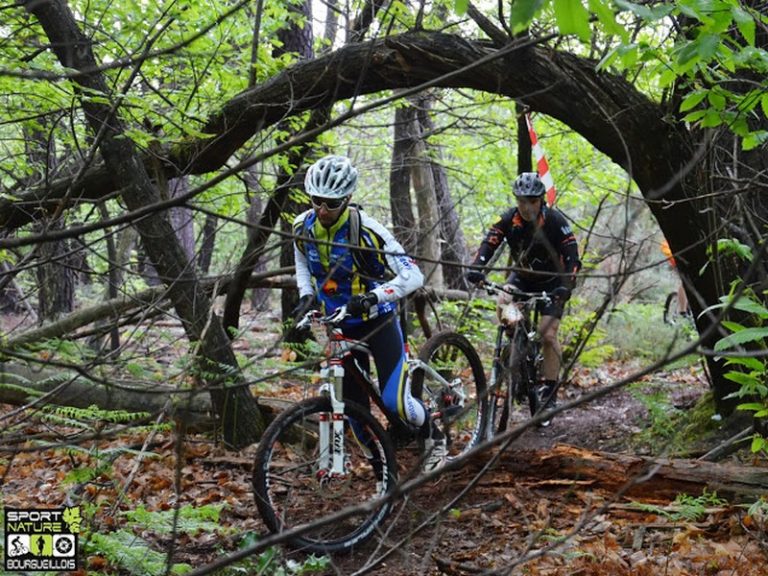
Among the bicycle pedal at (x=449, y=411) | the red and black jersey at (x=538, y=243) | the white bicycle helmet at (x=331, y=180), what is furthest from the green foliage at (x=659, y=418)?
the white bicycle helmet at (x=331, y=180)

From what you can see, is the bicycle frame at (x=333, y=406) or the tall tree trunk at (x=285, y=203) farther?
the tall tree trunk at (x=285, y=203)

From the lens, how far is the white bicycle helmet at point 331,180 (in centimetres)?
486

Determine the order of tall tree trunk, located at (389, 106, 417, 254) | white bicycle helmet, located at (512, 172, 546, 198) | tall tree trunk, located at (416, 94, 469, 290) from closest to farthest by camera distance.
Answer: white bicycle helmet, located at (512, 172, 546, 198)
tall tree trunk, located at (389, 106, 417, 254)
tall tree trunk, located at (416, 94, 469, 290)

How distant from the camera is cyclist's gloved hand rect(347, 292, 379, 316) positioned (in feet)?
15.4

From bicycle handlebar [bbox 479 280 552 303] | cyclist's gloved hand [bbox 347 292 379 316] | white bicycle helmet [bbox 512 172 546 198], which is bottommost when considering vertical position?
cyclist's gloved hand [bbox 347 292 379 316]

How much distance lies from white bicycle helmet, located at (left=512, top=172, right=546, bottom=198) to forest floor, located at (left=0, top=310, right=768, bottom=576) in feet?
6.95

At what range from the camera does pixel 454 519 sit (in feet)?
16.9

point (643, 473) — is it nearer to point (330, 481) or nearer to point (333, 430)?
point (333, 430)

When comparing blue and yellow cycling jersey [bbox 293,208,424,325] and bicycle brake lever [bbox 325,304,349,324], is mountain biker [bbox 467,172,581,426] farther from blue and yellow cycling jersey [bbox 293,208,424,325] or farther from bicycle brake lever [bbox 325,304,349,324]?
bicycle brake lever [bbox 325,304,349,324]

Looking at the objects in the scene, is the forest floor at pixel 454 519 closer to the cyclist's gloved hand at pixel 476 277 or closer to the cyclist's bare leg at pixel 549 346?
the cyclist's bare leg at pixel 549 346

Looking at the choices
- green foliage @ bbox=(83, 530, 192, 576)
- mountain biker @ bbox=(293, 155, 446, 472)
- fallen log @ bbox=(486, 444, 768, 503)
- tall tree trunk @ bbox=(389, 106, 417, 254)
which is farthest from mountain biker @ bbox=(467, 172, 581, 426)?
tall tree trunk @ bbox=(389, 106, 417, 254)

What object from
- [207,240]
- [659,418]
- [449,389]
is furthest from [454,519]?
[207,240]

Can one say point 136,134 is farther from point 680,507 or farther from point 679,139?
point 680,507

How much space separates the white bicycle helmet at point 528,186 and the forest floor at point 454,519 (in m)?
2.12
